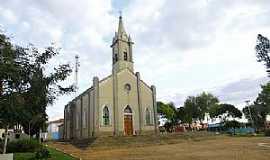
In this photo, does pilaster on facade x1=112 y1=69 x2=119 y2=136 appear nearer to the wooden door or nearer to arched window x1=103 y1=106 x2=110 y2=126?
arched window x1=103 y1=106 x2=110 y2=126

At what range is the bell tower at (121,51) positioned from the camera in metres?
46.0

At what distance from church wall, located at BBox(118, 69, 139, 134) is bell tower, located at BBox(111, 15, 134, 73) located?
1693mm

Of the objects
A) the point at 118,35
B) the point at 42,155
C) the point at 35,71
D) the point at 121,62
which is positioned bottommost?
the point at 42,155

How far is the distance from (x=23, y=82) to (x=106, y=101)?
2511 centimetres

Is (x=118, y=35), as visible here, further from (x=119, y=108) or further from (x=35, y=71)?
(x=35, y=71)

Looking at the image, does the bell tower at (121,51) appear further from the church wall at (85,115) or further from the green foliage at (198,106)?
the green foliage at (198,106)

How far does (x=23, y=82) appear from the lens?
16.5 meters

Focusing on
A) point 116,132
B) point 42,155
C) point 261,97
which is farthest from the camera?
point 261,97

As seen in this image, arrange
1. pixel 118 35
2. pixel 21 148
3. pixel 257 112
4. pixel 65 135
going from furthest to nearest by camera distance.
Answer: pixel 257 112 → pixel 65 135 → pixel 118 35 → pixel 21 148

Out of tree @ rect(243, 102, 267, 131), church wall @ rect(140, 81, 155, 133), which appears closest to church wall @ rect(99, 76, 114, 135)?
church wall @ rect(140, 81, 155, 133)

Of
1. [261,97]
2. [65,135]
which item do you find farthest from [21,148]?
[261,97]

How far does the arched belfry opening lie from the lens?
41812 mm

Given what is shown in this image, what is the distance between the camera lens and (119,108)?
41875 millimetres

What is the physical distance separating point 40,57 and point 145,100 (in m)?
28.1
